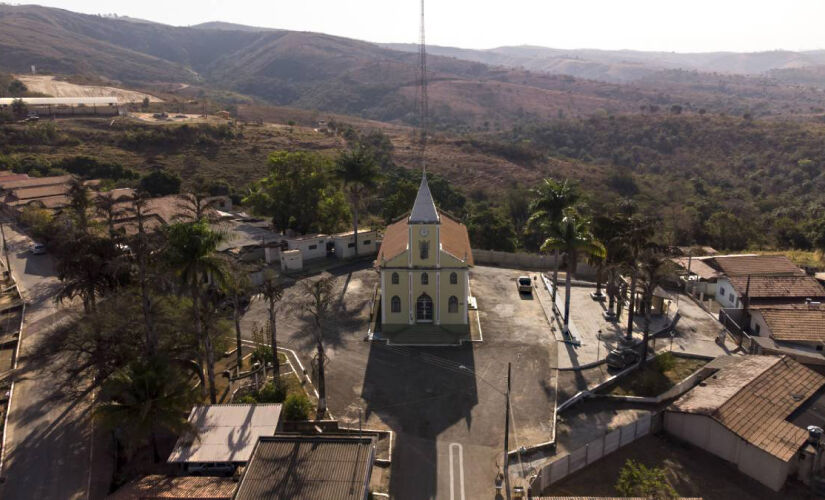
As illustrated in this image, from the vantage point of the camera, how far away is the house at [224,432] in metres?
25.8

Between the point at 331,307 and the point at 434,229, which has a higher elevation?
the point at 434,229

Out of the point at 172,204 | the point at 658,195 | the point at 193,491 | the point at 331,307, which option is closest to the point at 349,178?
the point at 331,307

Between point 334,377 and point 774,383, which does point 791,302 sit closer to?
point 774,383

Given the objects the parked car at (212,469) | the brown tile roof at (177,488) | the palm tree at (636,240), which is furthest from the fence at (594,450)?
the parked car at (212,469)

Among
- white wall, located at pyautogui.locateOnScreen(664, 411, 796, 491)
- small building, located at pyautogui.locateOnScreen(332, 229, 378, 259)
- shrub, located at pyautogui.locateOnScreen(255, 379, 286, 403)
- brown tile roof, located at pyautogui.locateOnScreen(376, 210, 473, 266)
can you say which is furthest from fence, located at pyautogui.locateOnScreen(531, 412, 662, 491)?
small building, located at pyautogui.locateOnScreen(332, 229, 378, 259)

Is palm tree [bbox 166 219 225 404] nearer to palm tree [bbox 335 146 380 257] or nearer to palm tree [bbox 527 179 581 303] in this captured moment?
palm tree [bbox 527 179 581 303]

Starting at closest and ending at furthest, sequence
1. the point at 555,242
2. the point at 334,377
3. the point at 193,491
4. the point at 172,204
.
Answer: the point at 193,491 → the point at 334,377 → the point at 555,242 → the point at 172,204

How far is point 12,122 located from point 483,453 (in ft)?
342

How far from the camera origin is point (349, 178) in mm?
55375

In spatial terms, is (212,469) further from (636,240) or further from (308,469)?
(636,240)

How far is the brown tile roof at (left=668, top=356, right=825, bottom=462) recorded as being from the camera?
27.3 m

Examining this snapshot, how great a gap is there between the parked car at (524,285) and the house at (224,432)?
84.6 feet

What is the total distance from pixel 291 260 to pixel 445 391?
79.0 ft

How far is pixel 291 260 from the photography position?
2074 inches
